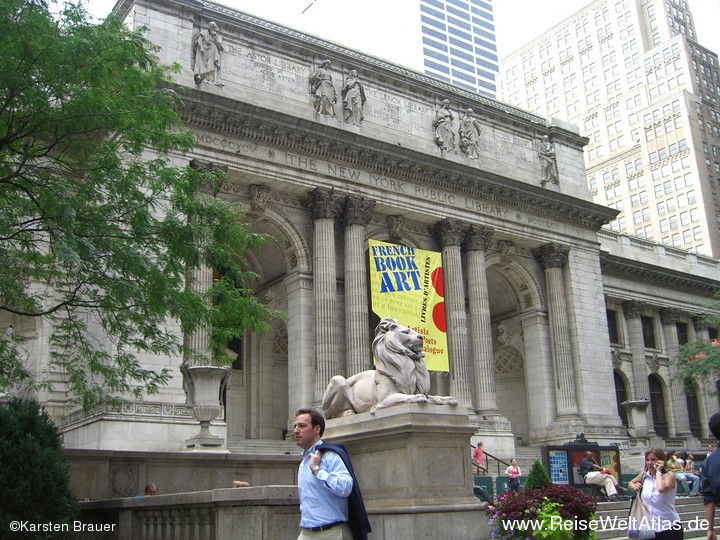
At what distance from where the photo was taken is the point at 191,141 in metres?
18.5

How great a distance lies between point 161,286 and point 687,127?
89.1 metres

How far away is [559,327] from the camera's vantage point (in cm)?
3941

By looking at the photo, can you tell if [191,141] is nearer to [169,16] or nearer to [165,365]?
[165,365]

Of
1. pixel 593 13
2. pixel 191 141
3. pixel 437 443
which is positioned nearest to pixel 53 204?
pixel 191 141

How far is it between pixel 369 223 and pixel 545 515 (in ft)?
81.9

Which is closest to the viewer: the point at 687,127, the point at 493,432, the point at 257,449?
the point at 257,449

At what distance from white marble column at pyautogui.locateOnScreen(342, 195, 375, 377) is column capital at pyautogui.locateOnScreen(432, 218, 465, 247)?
Answer: 13.4 feet

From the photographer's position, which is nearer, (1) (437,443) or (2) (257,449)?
(1) (437,443)

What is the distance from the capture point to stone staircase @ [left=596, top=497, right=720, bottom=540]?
57.4 ft

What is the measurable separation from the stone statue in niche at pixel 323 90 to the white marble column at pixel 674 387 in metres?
29.4

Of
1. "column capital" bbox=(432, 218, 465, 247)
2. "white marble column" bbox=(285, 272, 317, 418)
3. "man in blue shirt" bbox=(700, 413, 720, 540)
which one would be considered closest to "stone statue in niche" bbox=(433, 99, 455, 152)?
"column capital" bbox=(432, 218, 465, 247)

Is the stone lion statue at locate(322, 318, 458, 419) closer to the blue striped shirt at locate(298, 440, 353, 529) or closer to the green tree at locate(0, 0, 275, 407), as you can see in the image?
the green tree at locate(0, 0, 275, 407)

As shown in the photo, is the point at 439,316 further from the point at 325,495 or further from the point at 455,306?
the point at 325,495

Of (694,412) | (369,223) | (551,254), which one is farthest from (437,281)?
(694,412)
